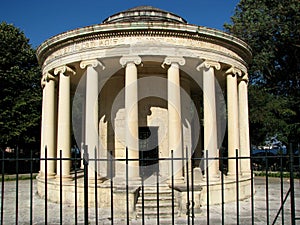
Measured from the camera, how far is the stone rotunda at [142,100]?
13.6 metres

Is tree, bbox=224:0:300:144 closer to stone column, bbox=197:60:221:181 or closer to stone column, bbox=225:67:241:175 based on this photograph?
stone column, bbox=225:67:241:175

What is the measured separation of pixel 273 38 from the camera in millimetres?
31953

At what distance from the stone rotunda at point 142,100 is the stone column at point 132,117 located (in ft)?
0.13

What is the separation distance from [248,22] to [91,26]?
2218 cm

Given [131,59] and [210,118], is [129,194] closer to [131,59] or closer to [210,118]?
[210,118]

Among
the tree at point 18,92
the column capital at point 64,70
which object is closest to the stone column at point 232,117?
the column capital at point 64,70

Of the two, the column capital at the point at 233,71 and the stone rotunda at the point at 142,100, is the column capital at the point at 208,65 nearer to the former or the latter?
the stone rotunda at the point at 142,100

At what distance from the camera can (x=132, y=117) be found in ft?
44.2

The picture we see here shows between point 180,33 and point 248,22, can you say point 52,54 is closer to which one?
point 180,33

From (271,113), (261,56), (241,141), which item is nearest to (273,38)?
(261,56)

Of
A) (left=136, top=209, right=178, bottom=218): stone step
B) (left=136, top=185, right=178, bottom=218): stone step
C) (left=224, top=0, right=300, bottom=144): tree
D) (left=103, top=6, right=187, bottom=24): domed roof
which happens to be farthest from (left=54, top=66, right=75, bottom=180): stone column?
(left=224, top=0, right=300, bottom=144): tree

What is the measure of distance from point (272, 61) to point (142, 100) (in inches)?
824

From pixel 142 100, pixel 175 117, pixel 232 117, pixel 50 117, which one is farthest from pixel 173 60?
pixel 50 117

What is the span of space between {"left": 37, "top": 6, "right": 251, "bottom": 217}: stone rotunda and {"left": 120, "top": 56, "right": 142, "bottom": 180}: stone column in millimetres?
41
